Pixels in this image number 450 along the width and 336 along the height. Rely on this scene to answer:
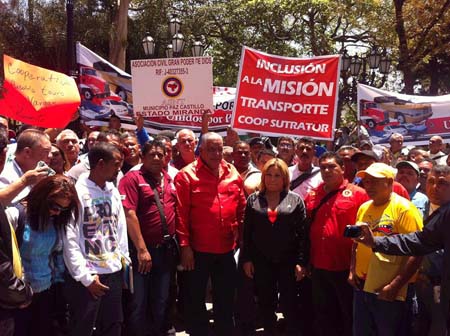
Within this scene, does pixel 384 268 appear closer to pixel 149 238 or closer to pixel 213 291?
pixel 213 291

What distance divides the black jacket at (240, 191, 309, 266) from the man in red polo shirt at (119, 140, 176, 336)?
0.70 meters

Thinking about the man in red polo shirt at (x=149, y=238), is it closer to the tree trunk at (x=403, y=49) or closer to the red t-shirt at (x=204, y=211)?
the red t-shirt at (x=204, y=211)

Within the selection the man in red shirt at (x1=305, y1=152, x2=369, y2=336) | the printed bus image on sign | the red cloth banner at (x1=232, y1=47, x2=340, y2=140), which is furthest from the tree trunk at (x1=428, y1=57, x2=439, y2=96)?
the man in red shirt at (x1=305, y1=152, x2=369, y2=336)

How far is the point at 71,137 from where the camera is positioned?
5152mm

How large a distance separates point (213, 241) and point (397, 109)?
5678 millimetres

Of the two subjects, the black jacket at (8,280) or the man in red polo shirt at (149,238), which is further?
the man in red polo shirt at (149,238)

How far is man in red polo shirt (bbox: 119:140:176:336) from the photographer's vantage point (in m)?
4.32

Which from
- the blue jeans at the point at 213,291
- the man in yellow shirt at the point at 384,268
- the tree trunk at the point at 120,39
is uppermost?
the tree trunk at the point at 120,39

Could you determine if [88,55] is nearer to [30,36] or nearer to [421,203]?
[421,203]

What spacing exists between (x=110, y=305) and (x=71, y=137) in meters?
1.97

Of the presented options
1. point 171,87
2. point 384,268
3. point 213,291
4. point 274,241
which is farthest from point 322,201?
point 171,87

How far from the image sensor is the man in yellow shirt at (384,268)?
12.0 feet

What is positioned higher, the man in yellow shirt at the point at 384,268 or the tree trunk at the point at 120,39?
the tree trunk at the point at 120,39

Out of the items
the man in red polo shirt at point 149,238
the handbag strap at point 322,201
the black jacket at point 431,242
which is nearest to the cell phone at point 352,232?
the black jacket at point 431,242
